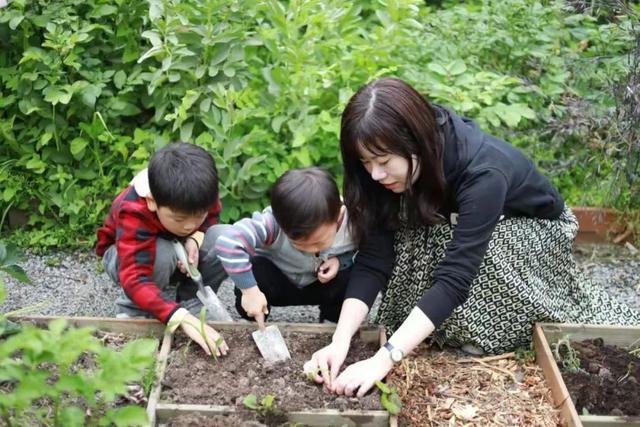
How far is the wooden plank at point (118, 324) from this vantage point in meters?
2.92

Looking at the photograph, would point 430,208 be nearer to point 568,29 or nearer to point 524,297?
point 524,297

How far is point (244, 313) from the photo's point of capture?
3213 mm

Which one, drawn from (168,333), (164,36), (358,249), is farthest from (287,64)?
(168,333)

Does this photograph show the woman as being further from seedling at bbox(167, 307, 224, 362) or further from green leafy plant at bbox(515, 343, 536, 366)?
seedling at bbox(167, 307, 224, 362)

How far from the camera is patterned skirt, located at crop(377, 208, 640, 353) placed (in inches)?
116

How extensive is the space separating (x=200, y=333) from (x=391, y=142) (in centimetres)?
89

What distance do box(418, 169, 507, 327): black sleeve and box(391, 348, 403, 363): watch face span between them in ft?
0.52

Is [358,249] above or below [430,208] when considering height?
below

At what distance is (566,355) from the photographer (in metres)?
3.01

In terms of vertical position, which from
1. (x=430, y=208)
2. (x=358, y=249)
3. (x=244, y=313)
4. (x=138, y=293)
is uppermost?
(x=430, y=208)

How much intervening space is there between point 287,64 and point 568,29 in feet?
5.73

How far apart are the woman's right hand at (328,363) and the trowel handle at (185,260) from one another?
546 millimetres

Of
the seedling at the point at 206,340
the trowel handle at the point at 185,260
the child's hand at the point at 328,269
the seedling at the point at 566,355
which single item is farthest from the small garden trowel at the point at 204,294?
the seedling at the point at 566,355

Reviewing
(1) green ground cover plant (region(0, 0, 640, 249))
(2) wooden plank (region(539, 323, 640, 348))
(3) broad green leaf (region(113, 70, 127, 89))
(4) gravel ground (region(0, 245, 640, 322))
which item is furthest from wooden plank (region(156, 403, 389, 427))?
(3) broad green leaf (region(113, 70, 127, 89))
